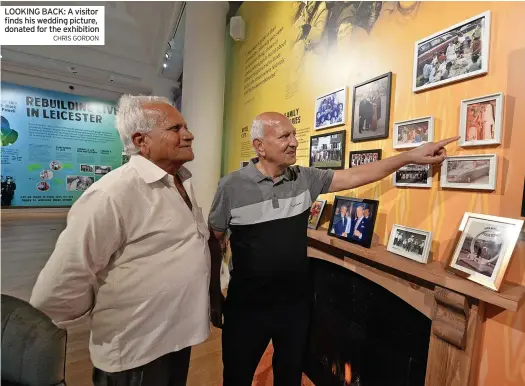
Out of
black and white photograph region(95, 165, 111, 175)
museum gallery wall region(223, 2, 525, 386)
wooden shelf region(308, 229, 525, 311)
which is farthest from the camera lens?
black and white photograph region(95, 165, 111, 175)

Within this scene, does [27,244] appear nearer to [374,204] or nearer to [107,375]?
[107,375]

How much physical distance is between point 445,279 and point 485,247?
0.56ft

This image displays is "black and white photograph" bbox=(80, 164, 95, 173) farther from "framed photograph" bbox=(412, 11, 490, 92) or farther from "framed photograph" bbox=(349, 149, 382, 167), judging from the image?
"framed photograph" bbox=(412, 11, 490, 92)

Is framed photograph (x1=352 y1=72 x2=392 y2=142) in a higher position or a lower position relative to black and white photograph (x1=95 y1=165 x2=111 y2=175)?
higher

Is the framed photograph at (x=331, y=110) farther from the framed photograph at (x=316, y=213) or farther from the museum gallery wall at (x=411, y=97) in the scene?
the framed photograph at (x=316, y=213)

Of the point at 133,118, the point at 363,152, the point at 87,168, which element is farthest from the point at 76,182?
the point at 363,152

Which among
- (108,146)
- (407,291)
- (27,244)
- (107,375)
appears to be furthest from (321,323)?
(108,146)

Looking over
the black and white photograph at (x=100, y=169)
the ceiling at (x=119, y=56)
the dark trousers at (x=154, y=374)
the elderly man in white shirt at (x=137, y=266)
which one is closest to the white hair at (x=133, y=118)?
the elderly man in white shirt at (x=137, y=266)

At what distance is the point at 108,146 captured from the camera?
809cm

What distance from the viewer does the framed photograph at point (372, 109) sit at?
1.42 meters

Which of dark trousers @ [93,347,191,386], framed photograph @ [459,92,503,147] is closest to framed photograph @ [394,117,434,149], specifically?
framed photograph @ [459,92,503,147]

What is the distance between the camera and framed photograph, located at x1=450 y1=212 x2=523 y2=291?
0.88 metres

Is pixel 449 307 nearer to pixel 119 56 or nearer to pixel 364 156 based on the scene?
pixel 364 156

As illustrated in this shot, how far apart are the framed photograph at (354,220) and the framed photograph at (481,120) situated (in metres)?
0.49
